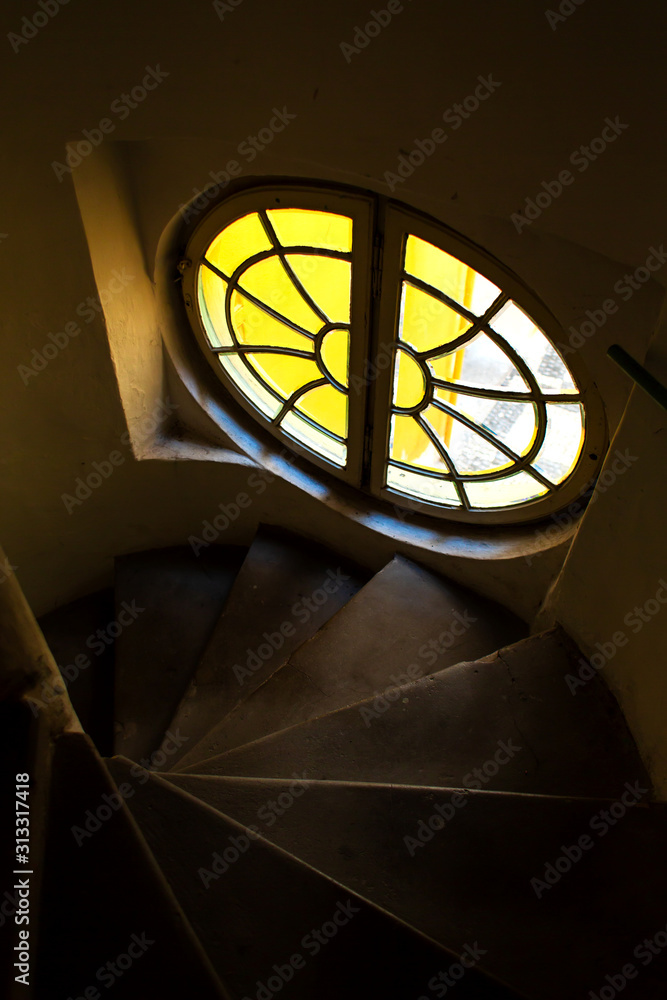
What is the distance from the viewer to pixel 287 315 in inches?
125

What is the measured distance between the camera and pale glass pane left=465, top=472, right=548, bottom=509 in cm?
315

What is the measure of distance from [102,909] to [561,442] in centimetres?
228

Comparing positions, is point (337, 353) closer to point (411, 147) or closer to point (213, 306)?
point (213, 306)

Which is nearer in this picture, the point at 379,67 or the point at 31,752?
the point at 31,752

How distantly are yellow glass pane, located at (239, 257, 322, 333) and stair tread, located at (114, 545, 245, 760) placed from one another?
1687mm

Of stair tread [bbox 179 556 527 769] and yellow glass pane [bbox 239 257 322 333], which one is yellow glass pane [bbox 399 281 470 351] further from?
stair tread [bbox 179 556 527 769]

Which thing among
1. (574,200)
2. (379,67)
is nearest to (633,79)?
Answer: (574,200)

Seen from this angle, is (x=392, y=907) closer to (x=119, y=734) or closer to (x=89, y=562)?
(x=119, y=734)

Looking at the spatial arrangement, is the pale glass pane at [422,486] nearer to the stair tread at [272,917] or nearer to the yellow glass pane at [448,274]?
the yellow glass pane at [448,274]

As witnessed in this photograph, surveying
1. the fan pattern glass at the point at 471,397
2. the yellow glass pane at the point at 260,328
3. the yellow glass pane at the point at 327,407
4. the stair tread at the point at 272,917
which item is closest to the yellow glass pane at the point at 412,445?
the fan pattern glass at the point at 471,397

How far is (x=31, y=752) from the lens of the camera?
5.07 ft

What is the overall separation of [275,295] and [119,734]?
2397mm

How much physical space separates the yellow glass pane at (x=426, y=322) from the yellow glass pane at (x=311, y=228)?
0.32 meters

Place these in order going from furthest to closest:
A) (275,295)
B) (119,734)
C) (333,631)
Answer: (119,734)
(333,631)
(275,295)
